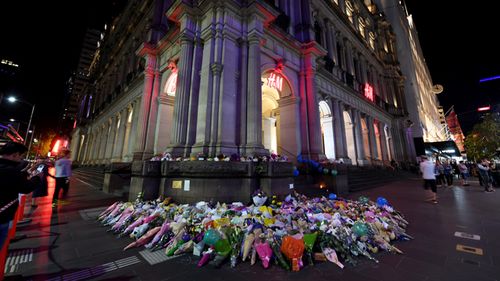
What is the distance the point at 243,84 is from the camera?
7828mm

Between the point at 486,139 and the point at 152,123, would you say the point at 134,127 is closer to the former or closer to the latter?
the point at 152,123

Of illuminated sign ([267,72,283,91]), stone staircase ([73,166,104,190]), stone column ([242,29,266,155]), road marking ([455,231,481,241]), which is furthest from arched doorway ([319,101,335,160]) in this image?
stone staircase ([73,166,104,190])

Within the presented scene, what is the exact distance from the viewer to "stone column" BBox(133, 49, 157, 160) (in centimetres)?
1145

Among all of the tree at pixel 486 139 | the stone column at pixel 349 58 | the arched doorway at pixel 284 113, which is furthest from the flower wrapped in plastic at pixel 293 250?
the tree at pixel 486 139

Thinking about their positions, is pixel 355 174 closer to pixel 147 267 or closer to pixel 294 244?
pixel 294 244

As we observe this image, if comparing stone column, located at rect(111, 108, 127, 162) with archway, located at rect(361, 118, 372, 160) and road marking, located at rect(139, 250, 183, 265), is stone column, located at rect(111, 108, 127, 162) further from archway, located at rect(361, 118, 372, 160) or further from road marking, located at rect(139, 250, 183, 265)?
archway, located at rect(361, 118, 372, 160)

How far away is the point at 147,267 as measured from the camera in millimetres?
2662

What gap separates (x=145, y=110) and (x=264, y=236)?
11.5 metres

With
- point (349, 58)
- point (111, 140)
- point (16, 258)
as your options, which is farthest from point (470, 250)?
point (111, 140)

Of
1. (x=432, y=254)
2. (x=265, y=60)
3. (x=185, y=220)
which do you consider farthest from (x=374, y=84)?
(x=185, y=220)

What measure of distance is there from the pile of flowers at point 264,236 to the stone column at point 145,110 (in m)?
7.77

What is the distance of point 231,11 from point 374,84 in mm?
21972

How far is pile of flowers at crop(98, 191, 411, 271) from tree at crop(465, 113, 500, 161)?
30.1 m

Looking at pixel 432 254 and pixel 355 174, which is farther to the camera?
pixel 355 174
